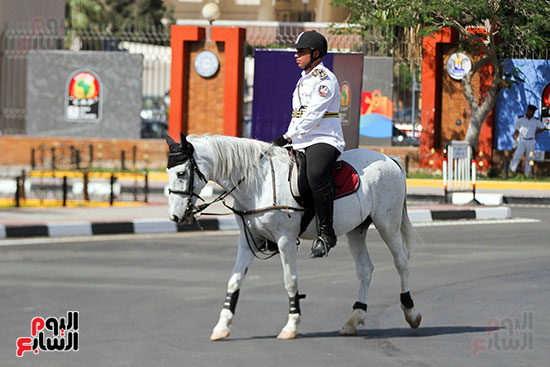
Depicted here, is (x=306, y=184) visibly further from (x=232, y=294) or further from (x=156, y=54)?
(x=156, y=54)

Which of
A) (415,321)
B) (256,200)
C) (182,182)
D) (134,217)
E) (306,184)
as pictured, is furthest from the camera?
(134,217)

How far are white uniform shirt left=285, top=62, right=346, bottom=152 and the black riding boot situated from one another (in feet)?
1.40

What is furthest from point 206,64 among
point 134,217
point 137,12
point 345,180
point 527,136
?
point 137,12

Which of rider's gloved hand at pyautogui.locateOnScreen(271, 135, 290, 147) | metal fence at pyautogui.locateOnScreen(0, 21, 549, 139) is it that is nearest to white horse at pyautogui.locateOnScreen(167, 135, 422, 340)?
rider's gloved hand at pyautogui.locateOnScreen(271, 135, 290, 147)

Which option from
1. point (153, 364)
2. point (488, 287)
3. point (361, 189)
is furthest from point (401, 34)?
point (153, 364)

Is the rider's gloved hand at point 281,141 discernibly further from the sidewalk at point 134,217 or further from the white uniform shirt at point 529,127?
the white uniform shirt at point 529,127

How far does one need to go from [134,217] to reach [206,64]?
45.0 feet

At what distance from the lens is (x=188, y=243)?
1505 centimetres

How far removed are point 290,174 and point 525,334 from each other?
2.21 metres

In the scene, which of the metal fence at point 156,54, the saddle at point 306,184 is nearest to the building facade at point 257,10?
the metal fence at point 156,54

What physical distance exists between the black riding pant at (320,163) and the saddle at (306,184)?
82 millimetres

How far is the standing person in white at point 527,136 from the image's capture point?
2772cm

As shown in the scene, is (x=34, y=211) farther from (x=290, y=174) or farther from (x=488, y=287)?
(x=290, y=174)

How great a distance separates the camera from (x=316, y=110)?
8.51m
